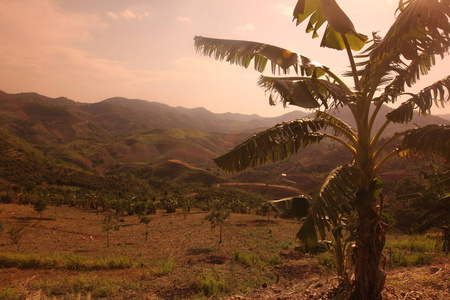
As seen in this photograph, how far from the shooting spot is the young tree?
3.05m

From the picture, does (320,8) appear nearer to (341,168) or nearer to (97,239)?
(341,168)

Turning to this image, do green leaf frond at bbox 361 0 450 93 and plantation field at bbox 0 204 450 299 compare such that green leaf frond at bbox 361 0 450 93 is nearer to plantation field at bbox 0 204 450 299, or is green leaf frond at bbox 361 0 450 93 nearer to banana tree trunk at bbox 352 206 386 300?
banana tree trunk at bbox 352 206 386 300

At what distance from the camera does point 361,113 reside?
376cm

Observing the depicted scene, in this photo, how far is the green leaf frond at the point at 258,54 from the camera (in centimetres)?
416

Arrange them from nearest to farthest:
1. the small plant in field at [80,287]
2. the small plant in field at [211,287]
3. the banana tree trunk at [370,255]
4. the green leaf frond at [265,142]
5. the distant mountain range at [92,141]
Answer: the banana tree trunk at [370,255]
the green leaf frond at [265,142]
the small plant in field at [80,287]
the small plant in field at [211,287]
the distant mountain range at [92,141]

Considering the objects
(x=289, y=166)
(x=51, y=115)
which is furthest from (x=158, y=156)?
(x=51, y=115)

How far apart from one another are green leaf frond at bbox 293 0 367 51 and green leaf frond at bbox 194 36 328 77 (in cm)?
46

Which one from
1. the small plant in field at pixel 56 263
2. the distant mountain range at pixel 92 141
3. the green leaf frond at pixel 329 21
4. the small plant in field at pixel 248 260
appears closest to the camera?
the green leaf frond at pixel 329 21

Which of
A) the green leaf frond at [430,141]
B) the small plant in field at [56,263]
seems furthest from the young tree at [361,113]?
the small plant in field at [56,263]

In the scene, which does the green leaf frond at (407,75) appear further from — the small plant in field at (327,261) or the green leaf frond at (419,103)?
the small plant in field at (327,261)

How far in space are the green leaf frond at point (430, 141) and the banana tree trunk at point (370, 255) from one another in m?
0.97

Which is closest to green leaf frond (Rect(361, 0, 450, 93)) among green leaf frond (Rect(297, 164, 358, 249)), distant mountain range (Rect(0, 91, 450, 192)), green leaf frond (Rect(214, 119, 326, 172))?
green leaf frond (Rect(214, 119, 326, 172))

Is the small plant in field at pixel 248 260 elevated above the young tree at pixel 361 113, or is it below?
below

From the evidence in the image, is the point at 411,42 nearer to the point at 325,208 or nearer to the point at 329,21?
the point at 329,21
